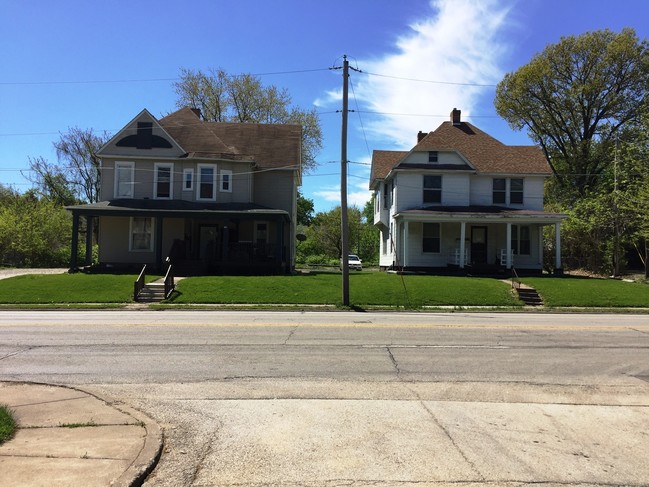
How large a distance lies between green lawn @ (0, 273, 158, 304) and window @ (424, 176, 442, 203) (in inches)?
660

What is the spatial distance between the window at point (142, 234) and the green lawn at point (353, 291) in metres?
6.02

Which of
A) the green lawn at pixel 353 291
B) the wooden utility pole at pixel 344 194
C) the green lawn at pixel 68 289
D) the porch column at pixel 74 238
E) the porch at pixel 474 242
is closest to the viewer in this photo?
the wooden utility pole at pixel 344 194

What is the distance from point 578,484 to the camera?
4.27 meters

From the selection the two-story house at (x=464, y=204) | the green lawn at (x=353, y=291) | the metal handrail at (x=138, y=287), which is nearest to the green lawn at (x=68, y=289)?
the metal handrail at (x=138, y=287)

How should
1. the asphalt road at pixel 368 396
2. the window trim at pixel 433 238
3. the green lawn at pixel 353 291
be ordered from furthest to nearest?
the window trim at pixel 433 238, the green lawn at pixel 353 291, the asphalt road at pixel 368 396

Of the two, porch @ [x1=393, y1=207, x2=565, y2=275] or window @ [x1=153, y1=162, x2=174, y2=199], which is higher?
window @ [x1=153, y1=162, x2=174, y2=199]

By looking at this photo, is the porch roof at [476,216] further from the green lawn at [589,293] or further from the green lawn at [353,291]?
the green lawn at [353,291]

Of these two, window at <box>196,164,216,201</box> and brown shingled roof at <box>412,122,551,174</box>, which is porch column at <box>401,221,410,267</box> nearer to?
brown shingled roof at <box>412,122,551,174</box>

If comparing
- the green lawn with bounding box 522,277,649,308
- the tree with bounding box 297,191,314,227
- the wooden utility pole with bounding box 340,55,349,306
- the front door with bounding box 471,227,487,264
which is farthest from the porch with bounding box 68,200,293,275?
the tree with bounding box 297,191,314,227

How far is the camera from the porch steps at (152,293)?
21239 millimetres

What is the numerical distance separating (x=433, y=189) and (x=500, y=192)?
14.5 ft

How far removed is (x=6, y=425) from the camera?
A: 16.7ft

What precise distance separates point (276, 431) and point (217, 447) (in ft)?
2.32

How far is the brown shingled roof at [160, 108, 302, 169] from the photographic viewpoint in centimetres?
3003
